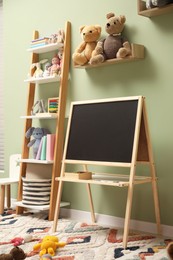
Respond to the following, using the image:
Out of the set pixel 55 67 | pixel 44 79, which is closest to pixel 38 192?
A: pixel 44 79

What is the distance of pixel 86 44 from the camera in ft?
10.4

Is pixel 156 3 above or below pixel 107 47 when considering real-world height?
above

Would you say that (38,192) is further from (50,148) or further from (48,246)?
(48,246)

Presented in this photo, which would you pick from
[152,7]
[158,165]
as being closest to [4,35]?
[152,7]

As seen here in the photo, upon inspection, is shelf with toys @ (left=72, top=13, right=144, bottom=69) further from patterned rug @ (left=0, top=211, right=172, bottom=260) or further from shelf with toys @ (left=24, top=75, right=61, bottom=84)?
patterned rug @ (left=0, top=211, right=172, bottom=260)

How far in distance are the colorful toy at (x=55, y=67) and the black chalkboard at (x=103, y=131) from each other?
1.67 feet

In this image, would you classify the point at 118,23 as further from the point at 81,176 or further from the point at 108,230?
the point at 108,230

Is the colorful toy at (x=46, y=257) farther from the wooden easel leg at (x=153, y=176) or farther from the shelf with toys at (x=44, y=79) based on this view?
the shelf with toys at (x=44, y=79)

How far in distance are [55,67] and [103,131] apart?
93 cm

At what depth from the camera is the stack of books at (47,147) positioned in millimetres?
3328

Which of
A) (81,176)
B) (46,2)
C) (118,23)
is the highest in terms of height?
(46,2)

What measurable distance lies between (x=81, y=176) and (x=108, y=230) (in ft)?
1.55

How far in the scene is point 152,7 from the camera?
2688mm

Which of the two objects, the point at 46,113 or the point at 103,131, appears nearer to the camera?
the point at 103,131
